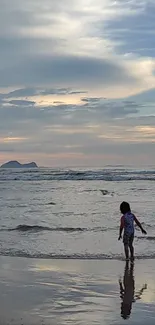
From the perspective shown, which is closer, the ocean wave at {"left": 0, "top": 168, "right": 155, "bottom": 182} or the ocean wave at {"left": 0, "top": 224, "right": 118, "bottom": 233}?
the ocean wave at {"left": 0, "top": 224, "right": 118, "bottom": 233}

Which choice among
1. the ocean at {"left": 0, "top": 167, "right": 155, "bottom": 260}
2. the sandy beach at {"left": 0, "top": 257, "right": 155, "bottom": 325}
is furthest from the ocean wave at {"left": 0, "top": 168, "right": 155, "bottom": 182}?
the sandy beach at {"left": 0, "top": 257, "right": 155, "bottom": 325}

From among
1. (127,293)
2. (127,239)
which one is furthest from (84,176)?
(127,293)

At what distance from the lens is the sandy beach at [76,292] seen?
621 cm

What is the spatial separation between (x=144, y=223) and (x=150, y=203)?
7.29 m

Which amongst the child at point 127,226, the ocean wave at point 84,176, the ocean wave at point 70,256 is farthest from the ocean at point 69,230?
the ocean wave at point 84,176

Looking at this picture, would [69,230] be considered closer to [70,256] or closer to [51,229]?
[51,229]

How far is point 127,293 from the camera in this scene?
25.0ft

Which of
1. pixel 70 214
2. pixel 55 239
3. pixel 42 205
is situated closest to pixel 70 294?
pixel 55 239

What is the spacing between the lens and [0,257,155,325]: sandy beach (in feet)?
20.4

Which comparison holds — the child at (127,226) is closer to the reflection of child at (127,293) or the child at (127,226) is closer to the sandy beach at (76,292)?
the sandy beach at (76,292)

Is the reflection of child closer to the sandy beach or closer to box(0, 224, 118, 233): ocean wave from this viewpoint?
the sandy beach

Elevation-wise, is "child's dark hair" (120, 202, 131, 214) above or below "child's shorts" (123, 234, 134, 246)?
above

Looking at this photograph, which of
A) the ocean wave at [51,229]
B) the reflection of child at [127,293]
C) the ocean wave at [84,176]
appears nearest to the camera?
the reflection of child at [127,293]

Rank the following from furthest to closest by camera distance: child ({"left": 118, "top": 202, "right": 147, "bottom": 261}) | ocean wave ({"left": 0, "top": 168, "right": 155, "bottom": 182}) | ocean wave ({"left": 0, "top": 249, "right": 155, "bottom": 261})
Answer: ocean wave ({"left": 0, "top": 168, "right": 155, "bottom": 182}), child ({"left": 118, "top": 202, "right": 147, "bottom": 261}), ocean wave ({"left": 0, "top": 249, "right": 155, "bottom": 261})
